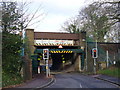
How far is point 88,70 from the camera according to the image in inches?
1730

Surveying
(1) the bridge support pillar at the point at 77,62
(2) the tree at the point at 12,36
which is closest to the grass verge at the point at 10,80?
(2) the tree at the point at 12,36

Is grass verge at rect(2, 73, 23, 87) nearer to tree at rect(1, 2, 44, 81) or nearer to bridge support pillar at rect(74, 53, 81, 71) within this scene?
tree at rect(1, 2, 44, 81)

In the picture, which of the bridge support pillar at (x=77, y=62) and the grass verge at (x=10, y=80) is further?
the bridge support pillar at (x=77, y=62)

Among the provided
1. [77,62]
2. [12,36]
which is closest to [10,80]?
[12,36]

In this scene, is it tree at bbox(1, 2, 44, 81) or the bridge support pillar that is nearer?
tree at bbox(1, 2, 44, 81)

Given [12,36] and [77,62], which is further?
[77,62]

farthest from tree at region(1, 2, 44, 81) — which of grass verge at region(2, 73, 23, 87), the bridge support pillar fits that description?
the bridge support pillar

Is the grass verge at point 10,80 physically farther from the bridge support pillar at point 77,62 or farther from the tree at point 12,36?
the bridge support pillar at point 77,62

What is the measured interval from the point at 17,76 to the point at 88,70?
955 inches

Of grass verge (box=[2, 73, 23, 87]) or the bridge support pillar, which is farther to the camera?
the bridge support pillar

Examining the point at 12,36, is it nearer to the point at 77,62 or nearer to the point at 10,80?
the point at 10,80

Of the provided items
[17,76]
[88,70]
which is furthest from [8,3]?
[88,70]

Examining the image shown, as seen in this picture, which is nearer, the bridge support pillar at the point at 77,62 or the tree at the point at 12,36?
the tree at the point at 12,36

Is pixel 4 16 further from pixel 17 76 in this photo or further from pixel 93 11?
pixel 93 11
